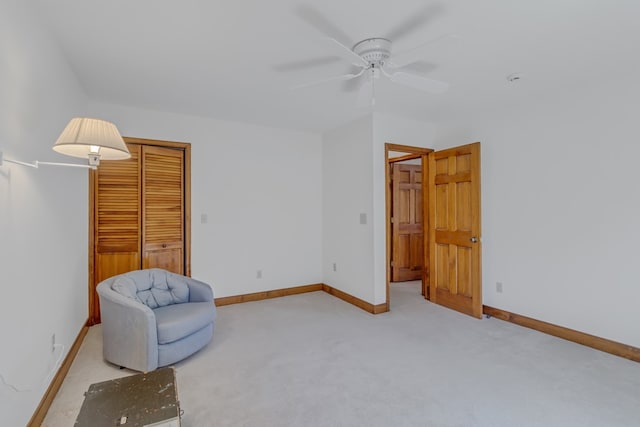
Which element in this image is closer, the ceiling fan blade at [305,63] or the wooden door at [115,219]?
the ceiling fan blade at [305,63]

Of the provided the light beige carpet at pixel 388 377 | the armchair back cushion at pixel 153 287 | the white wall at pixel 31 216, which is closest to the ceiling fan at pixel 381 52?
the white wall at pixel 31 216

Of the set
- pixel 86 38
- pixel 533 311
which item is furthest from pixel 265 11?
pixel 533 311

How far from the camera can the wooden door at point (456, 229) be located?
3740mm

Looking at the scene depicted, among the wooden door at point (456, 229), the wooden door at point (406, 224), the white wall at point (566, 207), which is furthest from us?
the wooden door at point (406, 224)

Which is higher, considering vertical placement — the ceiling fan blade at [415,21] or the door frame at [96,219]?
the ceiling fan blade at [415,21]

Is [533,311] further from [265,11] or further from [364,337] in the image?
[265,11]

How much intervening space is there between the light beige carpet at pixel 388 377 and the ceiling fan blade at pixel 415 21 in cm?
A: 247

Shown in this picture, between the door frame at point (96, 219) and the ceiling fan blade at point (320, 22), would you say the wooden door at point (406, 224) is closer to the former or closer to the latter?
the door frame at point (96, 219)

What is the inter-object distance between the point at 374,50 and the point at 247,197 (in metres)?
2.77

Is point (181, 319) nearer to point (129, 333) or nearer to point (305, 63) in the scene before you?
point (129, 333)

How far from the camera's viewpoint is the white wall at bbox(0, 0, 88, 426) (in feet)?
5.11

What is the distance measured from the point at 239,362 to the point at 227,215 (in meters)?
2.09

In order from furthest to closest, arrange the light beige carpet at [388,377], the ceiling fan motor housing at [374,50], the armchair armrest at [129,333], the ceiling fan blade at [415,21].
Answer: the armchair armrest at [129,333] → the ceiling fan motor housing at [374,50] → the light beige carpet at [388,377] → the ceiling fan blade at [415,21]

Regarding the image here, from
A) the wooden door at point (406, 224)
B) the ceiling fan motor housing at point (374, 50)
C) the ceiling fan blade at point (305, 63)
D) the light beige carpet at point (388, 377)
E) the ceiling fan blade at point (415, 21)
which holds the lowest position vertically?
the light beige carpet at point (388, 377)
